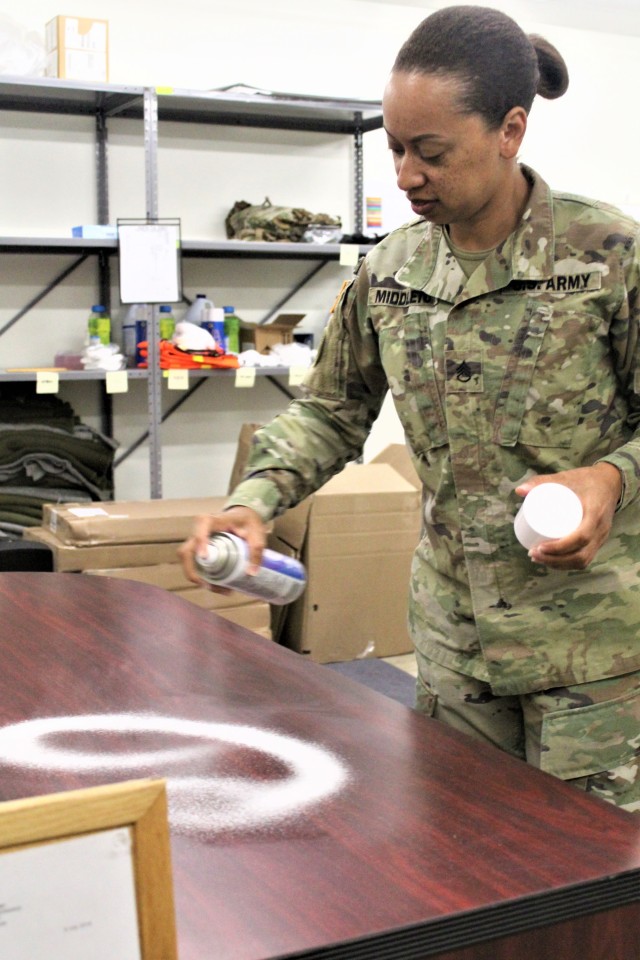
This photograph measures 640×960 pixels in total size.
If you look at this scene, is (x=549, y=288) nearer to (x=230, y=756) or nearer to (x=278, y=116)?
(x=230, y=756)

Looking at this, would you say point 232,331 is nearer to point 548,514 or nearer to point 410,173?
point 410,173

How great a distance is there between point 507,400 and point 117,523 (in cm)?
227

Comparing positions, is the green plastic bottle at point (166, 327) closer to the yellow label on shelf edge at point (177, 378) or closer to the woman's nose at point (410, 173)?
the yellow label on shelf edge at point (177, 378)

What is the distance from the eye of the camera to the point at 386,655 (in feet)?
12.9

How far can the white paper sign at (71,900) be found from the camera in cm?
60

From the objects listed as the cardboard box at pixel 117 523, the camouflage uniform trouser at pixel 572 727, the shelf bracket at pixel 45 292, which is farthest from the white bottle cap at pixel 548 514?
the shelf bracket at pixel 45 292

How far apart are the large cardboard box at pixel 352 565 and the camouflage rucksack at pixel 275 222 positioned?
102 centimetres

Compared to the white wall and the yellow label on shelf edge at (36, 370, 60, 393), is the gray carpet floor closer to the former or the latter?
the white wall

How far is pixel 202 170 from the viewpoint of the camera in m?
4.56

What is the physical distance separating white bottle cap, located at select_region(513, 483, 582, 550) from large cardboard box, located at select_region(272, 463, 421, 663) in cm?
251

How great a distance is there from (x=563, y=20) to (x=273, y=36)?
4.75 feet

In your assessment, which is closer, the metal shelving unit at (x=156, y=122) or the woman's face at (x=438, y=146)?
the woman's face at (x=438, y=146)

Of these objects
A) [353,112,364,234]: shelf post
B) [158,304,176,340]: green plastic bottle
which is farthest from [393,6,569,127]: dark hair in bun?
[353,112,364,234]: shelf post

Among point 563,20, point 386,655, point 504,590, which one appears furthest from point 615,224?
point 563,20
